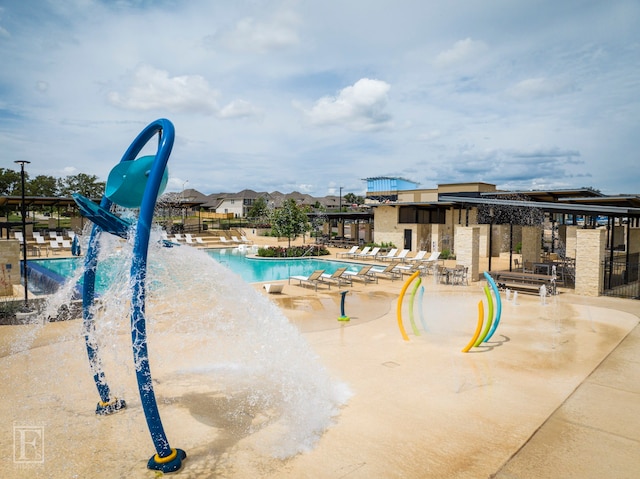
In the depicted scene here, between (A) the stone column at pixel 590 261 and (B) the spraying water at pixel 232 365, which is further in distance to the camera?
(A) the stone column at pixel 590 261

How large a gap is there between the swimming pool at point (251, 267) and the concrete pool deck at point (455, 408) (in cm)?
1082

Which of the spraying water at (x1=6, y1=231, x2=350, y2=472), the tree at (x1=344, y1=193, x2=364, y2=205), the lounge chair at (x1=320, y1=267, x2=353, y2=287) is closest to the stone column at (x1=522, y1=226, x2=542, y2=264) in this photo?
the lounge chair at (x1=320, y1=267, x2=353, y2=287)

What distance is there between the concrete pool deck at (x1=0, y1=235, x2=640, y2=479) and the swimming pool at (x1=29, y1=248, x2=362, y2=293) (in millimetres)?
10818

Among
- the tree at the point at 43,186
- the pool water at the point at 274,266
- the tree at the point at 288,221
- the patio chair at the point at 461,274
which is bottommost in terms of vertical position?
the pool water at the point at 274,266

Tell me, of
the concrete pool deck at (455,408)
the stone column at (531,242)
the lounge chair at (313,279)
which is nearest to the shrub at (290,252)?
the lounge chair at (313,279)

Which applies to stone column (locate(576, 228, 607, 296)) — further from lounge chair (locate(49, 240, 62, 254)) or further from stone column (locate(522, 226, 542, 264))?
lounge chair (locate(49, 240, 62, 254))

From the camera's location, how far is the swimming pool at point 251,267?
72.3ft

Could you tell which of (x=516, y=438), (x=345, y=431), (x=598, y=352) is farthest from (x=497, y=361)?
(x=345, y=431)

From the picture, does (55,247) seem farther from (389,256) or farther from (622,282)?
(622,282)

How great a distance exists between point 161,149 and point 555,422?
6.68 meters

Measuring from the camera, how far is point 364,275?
66.9 feet

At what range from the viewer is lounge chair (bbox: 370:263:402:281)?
2080cm

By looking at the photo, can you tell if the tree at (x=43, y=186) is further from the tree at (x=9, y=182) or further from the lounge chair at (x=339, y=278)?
the lounge chair at (x=339, y=278)

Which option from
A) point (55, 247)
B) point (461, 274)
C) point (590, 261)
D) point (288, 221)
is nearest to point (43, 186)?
point (55, 247)
